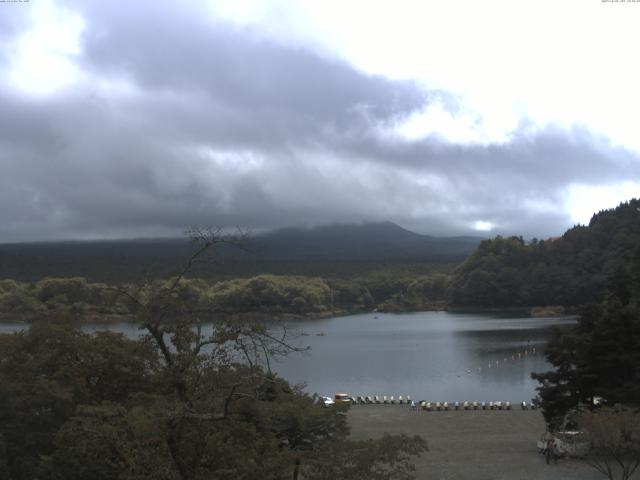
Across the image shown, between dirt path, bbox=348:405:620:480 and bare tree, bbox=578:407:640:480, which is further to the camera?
dirt path, bbox=348:405:620:480

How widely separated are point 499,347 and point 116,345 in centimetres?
5622

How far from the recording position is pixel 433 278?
505ft

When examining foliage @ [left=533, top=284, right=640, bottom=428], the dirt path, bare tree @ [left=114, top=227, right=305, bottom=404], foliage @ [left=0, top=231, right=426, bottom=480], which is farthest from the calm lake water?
bare tree @ [left=114, top=227, right=305, bottom=404]

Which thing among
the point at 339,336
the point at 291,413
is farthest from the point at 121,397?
the point at 339,336

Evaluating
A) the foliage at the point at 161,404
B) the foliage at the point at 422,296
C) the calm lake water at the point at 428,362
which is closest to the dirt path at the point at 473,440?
the calm lake water at the point at 428,362

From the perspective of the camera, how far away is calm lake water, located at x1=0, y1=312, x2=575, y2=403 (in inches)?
1861

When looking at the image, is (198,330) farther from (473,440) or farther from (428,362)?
(428,362)

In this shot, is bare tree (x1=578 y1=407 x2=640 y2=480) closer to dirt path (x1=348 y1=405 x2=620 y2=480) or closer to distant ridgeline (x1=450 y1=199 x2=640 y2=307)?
dirt path (x1=348 y1=405 x2=620 y2=480)

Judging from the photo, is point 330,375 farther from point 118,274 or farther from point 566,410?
point 118,274

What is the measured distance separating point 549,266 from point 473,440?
4100 inches

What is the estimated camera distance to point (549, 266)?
126562 mm

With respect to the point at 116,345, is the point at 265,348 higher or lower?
higher

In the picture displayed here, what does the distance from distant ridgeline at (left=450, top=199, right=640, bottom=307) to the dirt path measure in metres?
82.6

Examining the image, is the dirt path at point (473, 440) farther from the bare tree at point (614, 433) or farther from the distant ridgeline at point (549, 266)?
the distant ridgeline at point (549, 266)
